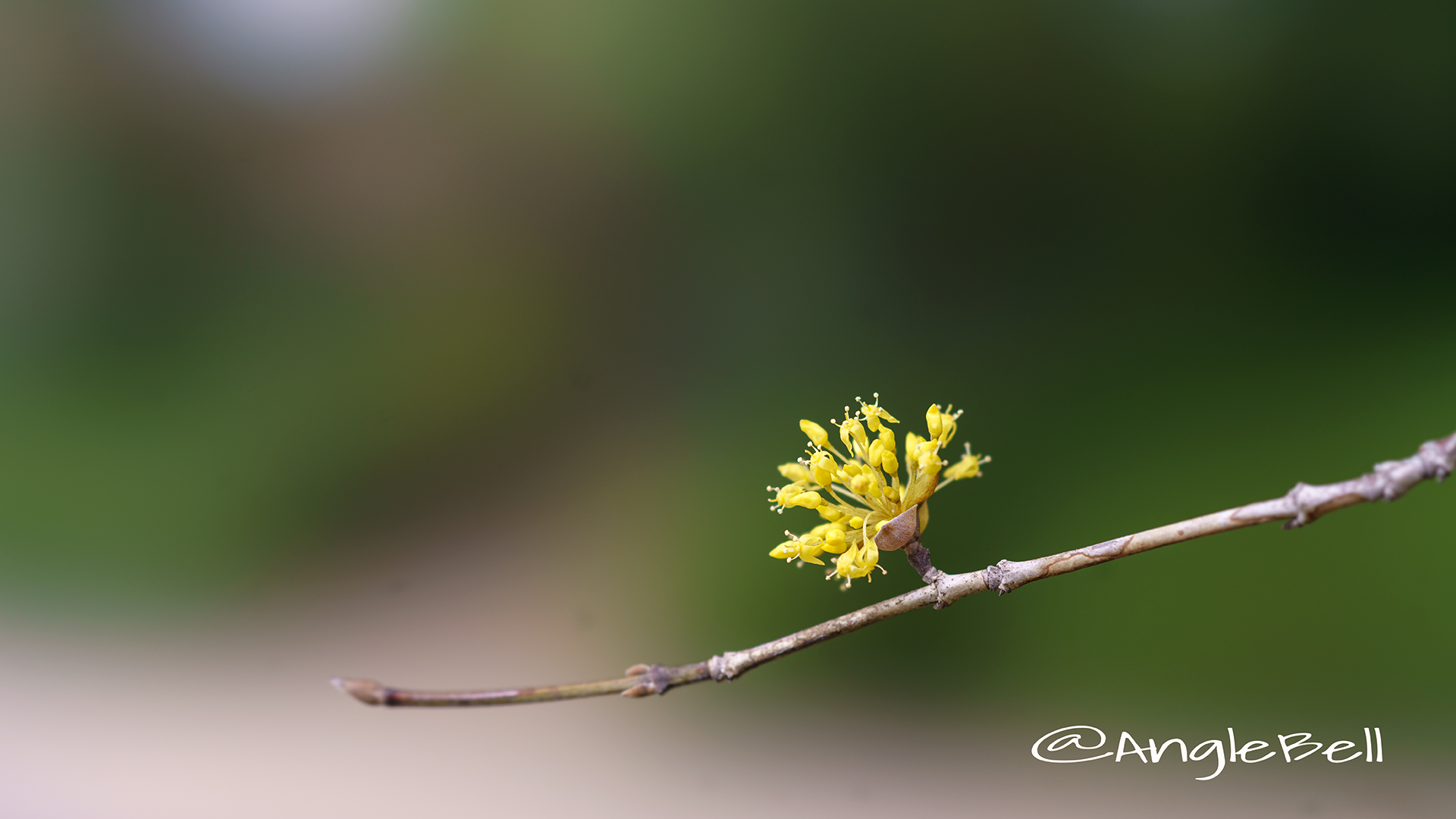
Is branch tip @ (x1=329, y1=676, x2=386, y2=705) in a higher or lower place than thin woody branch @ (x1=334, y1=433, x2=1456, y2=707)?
lower

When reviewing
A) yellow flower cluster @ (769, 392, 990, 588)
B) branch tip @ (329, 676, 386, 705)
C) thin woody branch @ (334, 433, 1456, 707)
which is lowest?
branch tip @ (329, 676, 386, 705)

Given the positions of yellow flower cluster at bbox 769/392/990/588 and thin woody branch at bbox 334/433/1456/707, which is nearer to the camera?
thin woody branch at bbox 334/433/1456/707
